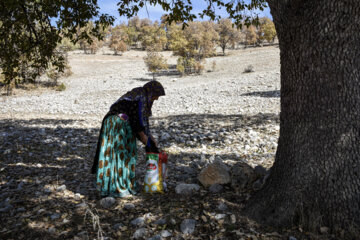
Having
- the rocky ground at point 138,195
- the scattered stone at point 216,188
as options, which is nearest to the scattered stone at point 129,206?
the rocky ground at point 138,195

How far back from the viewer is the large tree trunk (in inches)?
103

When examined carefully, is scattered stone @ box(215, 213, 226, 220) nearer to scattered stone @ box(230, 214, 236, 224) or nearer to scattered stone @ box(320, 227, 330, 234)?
scattered stone @ box(230, 214, 236, 224)

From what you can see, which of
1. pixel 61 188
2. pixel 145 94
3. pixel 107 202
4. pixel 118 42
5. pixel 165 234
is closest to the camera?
pixel 165 234

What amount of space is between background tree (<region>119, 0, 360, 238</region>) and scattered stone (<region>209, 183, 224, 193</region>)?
996mm

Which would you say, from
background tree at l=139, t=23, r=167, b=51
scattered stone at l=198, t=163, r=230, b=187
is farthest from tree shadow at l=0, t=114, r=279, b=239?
background tree at l=139, t=23, r=167, b=51

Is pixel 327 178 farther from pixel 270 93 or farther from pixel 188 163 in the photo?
pixel 270 93

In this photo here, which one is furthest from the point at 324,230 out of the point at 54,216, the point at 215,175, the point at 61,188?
the point at 61,188

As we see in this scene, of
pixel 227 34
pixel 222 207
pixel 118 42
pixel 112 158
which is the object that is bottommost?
pixel 222 207

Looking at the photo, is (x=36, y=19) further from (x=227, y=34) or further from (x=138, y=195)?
(x=227, y=34)

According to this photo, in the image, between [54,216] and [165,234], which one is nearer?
[165,234]

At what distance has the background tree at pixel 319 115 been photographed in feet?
8.59

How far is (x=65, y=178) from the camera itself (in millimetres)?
4926

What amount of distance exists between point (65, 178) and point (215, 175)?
269 cm

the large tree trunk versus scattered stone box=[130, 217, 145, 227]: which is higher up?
the large tree trunk
